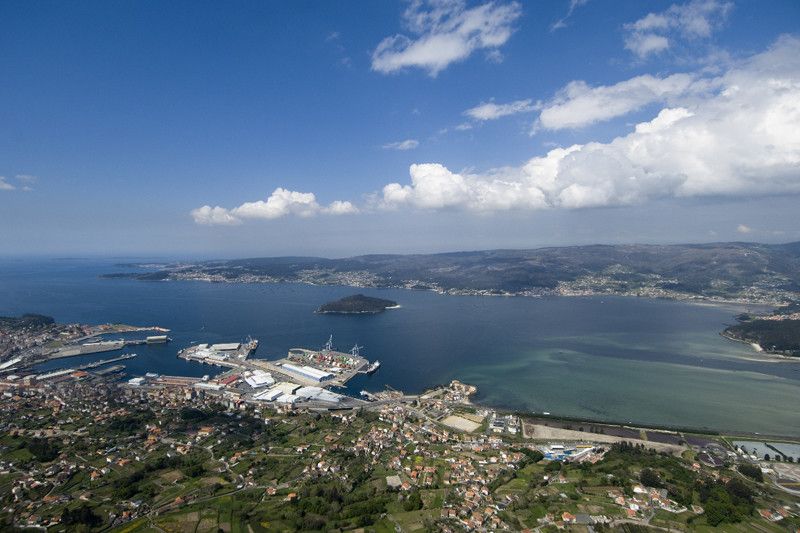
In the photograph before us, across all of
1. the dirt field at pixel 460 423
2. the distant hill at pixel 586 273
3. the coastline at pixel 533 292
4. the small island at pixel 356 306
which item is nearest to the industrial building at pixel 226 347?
the small island at pixel 356 306

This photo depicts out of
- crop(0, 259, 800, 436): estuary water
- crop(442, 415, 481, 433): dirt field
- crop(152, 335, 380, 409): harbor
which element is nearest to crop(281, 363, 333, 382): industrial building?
crop(152, 335, 380, 409): harbor

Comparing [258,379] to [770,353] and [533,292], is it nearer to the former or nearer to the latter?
[770,353]

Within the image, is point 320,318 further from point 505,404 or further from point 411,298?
point 505,404

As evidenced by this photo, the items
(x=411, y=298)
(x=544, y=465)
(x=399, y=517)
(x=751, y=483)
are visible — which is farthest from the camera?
(x=411, y=298)

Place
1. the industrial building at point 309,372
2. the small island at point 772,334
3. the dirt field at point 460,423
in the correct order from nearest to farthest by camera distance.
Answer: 1. the dirt field at point 460,423
2. the industrial building at point 309,372
3. the small island at point 772,334

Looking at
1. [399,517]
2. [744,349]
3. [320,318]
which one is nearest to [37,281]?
[320,318]

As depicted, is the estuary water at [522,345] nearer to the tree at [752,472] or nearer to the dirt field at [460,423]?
the dirt field at [460,423]
